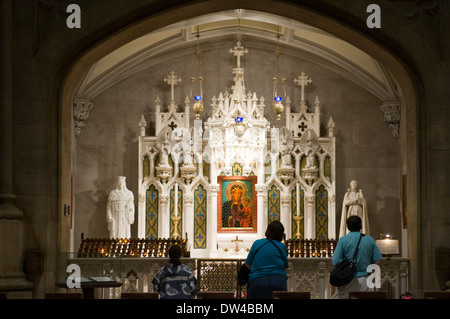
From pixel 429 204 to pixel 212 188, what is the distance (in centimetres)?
728

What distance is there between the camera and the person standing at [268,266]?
731cm

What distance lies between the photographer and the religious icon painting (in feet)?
57.7

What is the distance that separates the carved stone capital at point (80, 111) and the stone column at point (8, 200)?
6.80 m

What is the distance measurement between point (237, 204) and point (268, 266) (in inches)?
407

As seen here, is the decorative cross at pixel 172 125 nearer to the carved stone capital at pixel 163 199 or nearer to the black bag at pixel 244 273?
the carved stone capital at pixel 163 199

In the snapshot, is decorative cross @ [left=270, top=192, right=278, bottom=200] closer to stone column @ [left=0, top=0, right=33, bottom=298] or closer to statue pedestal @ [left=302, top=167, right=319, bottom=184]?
statue pedestal @ [left=302, top=167, right=319, bottom=184]

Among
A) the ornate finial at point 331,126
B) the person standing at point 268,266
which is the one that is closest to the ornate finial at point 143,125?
the ornate finial at point 331,126

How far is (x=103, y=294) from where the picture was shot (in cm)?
1153

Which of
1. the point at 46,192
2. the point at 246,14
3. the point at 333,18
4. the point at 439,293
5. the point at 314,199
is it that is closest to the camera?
the point at 439,293

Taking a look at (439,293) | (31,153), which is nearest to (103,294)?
(31,153)

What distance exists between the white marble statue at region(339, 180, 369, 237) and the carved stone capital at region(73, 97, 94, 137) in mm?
6217

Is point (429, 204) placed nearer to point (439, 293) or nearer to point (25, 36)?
point (439, 293)

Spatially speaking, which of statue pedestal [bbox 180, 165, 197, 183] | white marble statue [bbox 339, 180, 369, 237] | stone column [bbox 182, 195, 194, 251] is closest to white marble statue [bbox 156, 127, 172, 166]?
statue pedestal [bbox 180, 165, 197, 183]

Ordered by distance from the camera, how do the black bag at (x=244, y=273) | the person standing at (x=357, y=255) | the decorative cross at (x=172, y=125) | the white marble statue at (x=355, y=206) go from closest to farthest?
1. the black bag at (x=244, y=273)
2. the person standing at (x=357, y=255)
3. the white marble statue at (x=355, y=206)
4. the decorative cross at (x=172, y=125)
